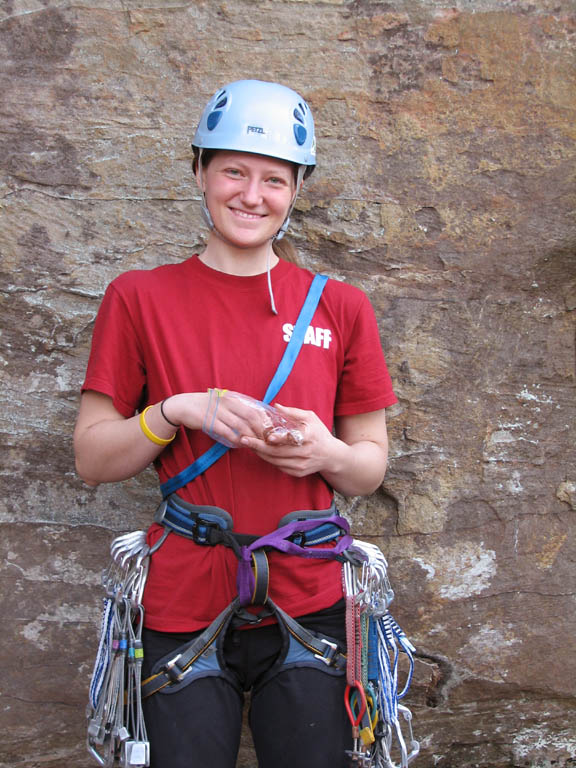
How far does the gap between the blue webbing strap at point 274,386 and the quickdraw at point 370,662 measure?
0.47 metres

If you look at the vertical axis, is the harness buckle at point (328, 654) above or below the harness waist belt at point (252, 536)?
below

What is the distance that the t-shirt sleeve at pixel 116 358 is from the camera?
77.4 inches

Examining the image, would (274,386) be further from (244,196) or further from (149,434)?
(244,196)

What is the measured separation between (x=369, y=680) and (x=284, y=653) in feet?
0.89

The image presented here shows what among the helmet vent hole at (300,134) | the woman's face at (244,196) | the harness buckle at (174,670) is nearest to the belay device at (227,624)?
the harness buckle at (174,670)

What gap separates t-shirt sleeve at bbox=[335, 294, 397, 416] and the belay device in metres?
0.15

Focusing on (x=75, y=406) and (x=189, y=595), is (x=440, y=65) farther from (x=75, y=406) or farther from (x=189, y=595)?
(x=189, y=595)

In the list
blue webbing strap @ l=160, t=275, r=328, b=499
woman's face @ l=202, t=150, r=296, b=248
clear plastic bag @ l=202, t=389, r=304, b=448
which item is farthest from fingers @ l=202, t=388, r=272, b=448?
woman's face @ l=202, t=150, r=296, b=248

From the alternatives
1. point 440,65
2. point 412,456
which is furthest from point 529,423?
point 440,65

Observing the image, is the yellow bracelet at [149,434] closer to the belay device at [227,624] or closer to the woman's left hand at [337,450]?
the belay device at [227,624]

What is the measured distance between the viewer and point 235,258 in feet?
6.98

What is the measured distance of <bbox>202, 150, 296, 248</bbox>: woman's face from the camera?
201cm

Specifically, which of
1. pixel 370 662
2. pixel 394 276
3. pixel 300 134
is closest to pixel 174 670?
pixel 370 662

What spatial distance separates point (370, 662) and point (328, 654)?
0.15m
